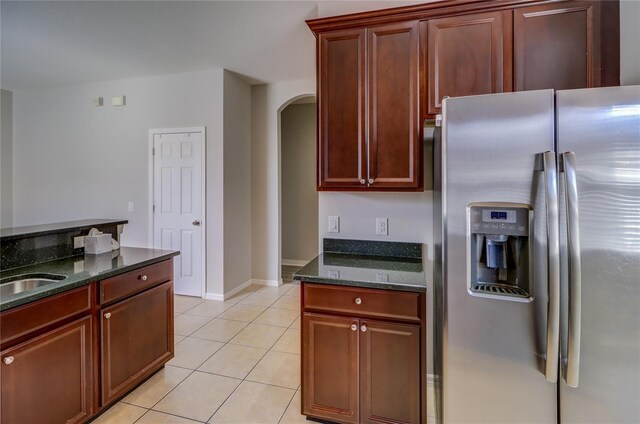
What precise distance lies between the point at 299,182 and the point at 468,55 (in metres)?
4.00

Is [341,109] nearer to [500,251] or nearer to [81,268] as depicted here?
[500,251]

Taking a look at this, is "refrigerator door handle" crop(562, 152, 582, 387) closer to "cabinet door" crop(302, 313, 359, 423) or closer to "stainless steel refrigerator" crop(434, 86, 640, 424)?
"stainless steel refrigerator" crop(434, 86, 640, 424)

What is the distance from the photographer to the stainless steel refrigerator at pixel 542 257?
1.21 metres

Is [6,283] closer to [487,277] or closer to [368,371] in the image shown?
[368,371]

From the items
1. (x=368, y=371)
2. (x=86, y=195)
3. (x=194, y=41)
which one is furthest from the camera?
(x=86, y=195)

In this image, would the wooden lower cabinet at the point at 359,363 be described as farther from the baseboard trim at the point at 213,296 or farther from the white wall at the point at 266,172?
the white wall at the point at 266,172

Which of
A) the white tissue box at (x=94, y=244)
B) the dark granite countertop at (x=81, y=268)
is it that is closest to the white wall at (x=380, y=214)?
the dark granite countertop at (x=81, y=268)

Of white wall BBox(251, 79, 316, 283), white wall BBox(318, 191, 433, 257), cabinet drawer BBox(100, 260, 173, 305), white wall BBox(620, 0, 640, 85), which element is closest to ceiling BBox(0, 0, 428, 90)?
white wall BBox(251, 79, 316, 283)

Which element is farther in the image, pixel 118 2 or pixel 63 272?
pixel 118 2

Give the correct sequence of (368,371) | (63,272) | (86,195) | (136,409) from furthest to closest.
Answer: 1. (86,195)
2. (136,409)
3. (63,272)
4. (368,371)

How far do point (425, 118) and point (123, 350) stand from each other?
7.81 ft

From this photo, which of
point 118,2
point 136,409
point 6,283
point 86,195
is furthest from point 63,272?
point 86,195

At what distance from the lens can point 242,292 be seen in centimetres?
432

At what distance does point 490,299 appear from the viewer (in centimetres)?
133
